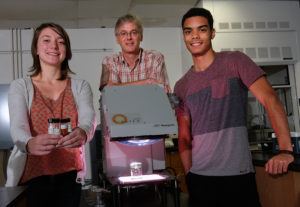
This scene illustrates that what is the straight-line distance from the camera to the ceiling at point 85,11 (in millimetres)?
3707

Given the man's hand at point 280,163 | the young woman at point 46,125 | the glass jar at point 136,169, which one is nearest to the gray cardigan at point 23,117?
the young woman at point 46,125

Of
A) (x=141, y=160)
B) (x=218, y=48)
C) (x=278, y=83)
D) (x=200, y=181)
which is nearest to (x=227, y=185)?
(x=200, y=181)

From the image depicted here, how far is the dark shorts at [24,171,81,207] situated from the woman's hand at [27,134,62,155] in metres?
0.15

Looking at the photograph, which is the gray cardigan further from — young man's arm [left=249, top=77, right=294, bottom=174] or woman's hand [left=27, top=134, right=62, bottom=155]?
young man's arm [left=249, top=77, right=294, bottom=174]

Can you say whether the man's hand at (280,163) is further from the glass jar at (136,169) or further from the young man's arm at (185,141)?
the glass jar at (136,169)

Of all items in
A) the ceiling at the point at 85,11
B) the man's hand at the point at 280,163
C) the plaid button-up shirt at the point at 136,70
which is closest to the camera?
the man's hand at the point at 280,163

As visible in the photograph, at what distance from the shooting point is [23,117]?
1.11 metres

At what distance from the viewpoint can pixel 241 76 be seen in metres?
1.28

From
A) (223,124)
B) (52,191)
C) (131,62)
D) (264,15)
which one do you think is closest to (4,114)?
(131,62)

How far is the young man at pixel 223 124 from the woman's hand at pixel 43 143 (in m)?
0.59

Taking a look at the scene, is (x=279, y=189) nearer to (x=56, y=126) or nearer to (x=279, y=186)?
(x=279, y=186)

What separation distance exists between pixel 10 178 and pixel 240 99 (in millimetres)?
941

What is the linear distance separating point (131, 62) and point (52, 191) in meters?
0.89

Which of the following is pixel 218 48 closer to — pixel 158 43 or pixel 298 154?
pixel 158 43
